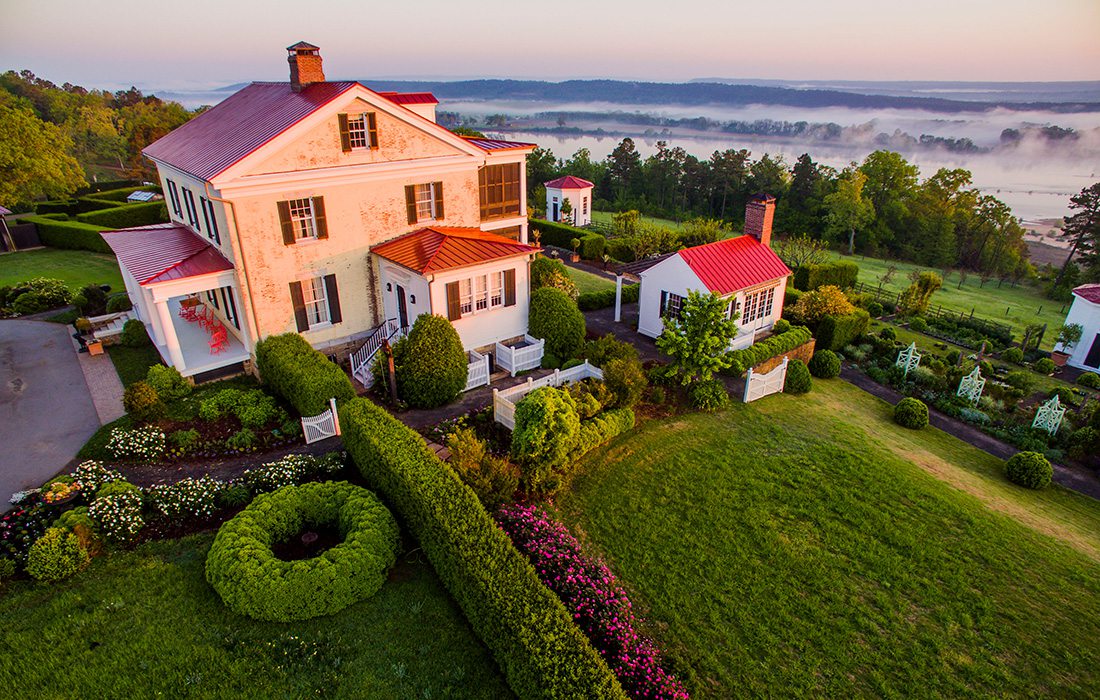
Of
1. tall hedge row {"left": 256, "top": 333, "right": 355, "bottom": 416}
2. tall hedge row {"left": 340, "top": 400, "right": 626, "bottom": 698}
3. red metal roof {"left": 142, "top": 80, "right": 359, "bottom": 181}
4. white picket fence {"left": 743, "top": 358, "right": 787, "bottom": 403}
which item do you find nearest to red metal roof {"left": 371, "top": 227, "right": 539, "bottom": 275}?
tall hedge row {"left": 256, "top": 333, "right": 355, "bottom": 416}

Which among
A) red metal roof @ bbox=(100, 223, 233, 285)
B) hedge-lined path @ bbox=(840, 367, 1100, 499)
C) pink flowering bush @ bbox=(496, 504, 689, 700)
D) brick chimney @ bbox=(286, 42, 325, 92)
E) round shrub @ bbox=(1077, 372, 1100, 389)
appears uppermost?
brick chimney @ bbox=(286, 42, 325, 92)

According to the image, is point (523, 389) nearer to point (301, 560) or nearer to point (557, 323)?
point (557, 323)

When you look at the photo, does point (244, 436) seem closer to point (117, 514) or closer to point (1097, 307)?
point (117, 514)

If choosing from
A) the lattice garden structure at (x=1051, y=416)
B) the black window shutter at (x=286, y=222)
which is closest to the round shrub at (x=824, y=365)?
the lattice garden structure at (x=1051, y=416)

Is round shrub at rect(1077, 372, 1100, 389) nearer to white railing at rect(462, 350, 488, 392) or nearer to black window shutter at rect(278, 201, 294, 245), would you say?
white railing at rect(462, 350, 488, 392)

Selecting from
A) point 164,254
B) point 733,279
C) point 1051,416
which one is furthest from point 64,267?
point 1051,416

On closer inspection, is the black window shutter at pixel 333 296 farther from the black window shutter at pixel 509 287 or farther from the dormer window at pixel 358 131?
the black window shutter at pixel 509 287

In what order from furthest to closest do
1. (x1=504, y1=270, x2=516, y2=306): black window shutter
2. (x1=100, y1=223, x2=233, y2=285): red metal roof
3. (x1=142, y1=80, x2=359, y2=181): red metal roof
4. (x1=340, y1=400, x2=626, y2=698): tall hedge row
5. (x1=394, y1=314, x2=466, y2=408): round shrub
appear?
(x1=504, y1=270, x2=516, y2=306): black window shutter < (x1=100, y1=223, x2=233, y2=285): red metal roof < (x1=142, y1=80, x2=359, y2=181): red metal roof < (x1=394, y1=314, x2=466, y2=408): round shrub < (x1=340, y1=400, x2=626, y2=698): tall hedge row
